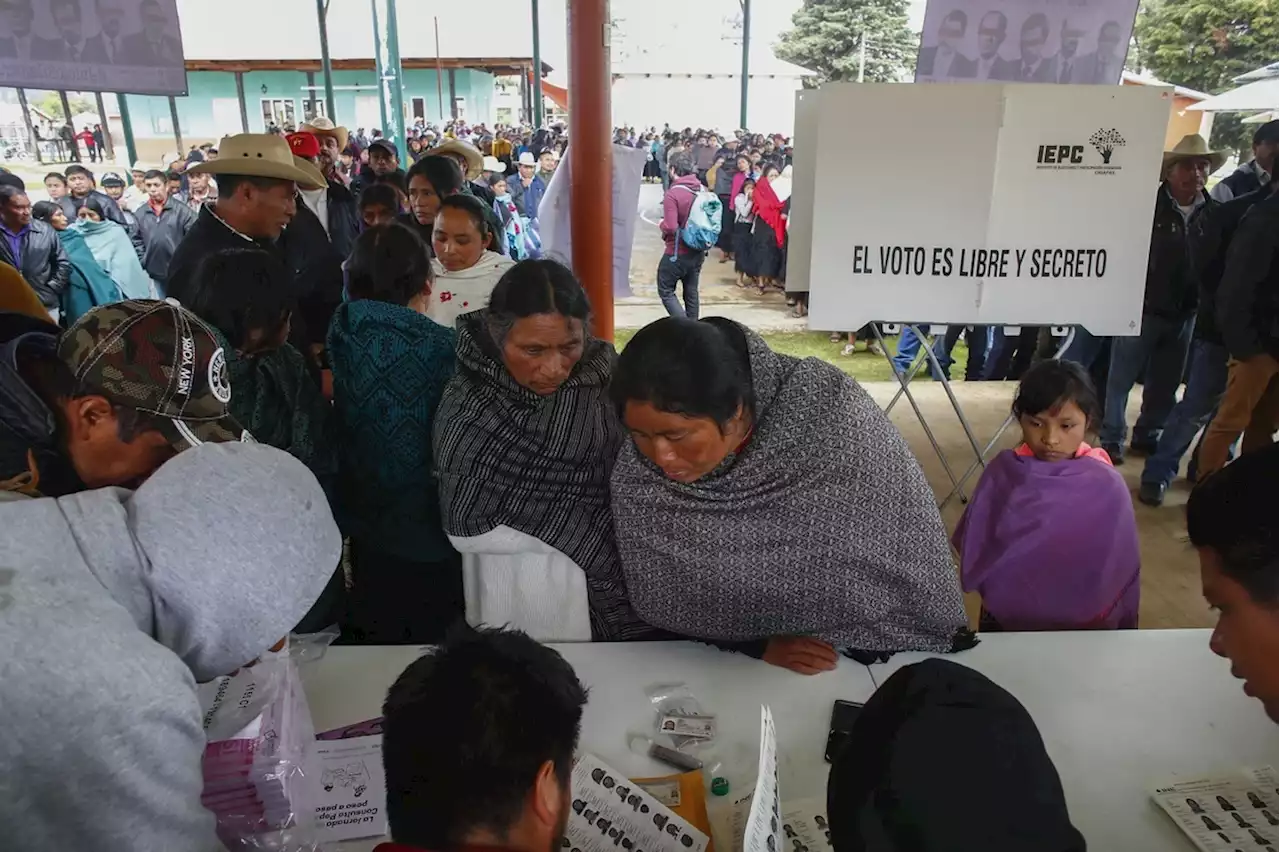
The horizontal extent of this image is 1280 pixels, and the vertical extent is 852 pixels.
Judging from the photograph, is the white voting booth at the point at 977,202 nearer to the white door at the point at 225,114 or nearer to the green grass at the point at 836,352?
the green grass at the point at 836,352

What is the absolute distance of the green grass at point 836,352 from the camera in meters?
6.02

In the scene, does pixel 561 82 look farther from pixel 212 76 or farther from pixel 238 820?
pixel 238 820

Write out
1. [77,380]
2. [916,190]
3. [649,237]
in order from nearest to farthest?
[77,380]
[916,190]
[649,237]

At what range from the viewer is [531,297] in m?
1.74

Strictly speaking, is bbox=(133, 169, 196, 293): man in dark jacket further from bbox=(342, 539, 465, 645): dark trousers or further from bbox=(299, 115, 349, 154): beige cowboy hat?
bbox=(342, 539, 465, 645): dark trousers

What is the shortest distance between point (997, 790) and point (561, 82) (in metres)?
28.4

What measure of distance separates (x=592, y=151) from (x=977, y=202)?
6.38 feet

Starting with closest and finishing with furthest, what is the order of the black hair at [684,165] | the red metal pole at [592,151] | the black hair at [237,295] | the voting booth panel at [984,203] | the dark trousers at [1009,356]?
the black hair at [237,295] < the voting booth panel at [984,203] < the red metal pole at [592,151] < the dark trousers at [1009,356] < the black hair at [684,165]

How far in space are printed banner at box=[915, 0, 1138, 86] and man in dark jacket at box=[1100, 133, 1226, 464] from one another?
2.16 ft

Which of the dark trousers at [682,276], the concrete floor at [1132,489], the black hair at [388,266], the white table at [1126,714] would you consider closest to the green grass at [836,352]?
the concrete floor at [1132,489]

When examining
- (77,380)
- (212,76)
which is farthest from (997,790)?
(212,76)

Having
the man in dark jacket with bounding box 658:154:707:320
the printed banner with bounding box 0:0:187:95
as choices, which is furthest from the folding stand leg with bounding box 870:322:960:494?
the printed banner with bounding box 0:0:187:95

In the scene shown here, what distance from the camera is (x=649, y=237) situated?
13.1 metres

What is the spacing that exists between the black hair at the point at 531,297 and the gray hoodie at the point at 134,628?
861 millimetres
